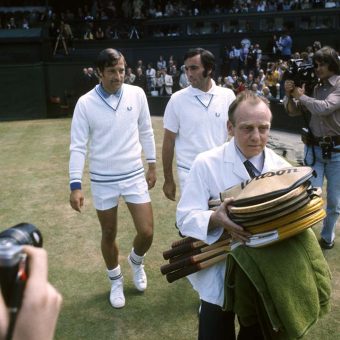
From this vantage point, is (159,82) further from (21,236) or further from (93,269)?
(21,236)

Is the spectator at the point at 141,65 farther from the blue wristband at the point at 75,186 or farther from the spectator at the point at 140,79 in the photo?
the blue wristband at the point at 75,186

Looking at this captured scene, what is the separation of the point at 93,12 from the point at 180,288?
1046 inches

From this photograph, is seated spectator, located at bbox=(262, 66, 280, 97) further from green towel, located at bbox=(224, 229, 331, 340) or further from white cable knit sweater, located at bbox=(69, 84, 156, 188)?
green towel, located at bbox=(224, 229, 331, 340)

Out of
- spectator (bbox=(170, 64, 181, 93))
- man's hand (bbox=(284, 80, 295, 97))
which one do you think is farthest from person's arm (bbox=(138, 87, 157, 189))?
spectator (bbox=(170, 64, 181, 93))

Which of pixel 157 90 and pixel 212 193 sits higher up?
pixel 212 193

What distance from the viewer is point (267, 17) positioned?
2269 cm

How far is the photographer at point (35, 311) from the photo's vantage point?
1.03m

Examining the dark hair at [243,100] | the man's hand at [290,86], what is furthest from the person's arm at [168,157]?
the dark hair at [243,100]

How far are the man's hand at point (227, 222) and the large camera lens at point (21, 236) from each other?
3.42 ft

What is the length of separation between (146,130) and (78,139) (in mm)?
661

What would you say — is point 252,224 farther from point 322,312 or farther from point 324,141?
point 324,141

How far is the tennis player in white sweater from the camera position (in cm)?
385

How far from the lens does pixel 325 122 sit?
4.72 m

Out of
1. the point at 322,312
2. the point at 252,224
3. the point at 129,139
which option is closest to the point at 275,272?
the point at 252,224
